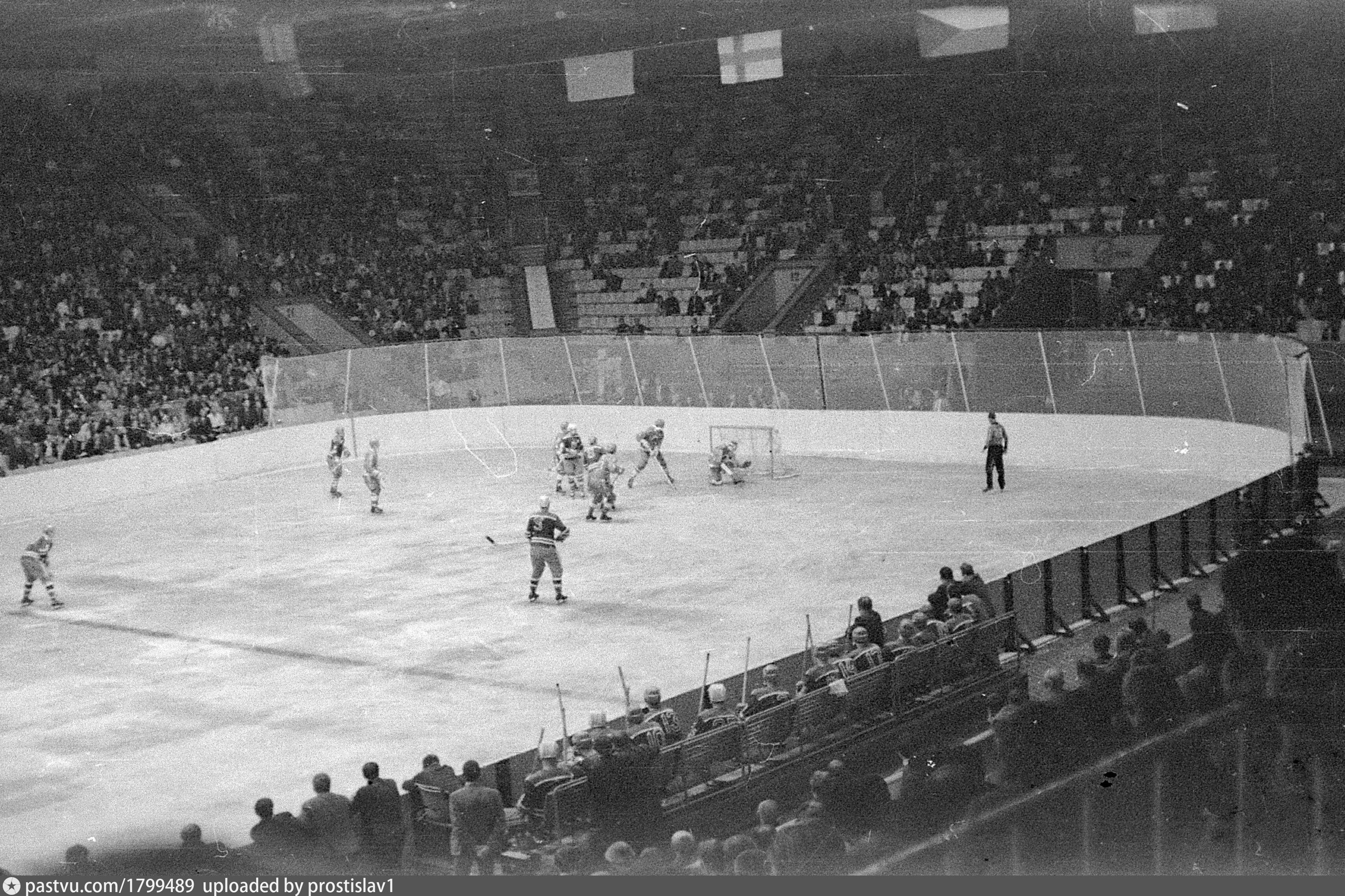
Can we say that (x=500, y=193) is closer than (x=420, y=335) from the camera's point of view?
No

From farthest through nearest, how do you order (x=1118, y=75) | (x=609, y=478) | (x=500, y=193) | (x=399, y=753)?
(x=500, y=193) < (x=1118, y=75) < (x=609, y=478) < (x=399, y=753)

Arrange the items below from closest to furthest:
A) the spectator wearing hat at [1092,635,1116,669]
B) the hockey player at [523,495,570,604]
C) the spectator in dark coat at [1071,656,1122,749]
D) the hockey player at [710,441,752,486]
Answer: the spectator in dark coat at [1071,656,1122,749]
the spectator wearing hat at [1092,635,1116,669]
the hockey player at [523,495,570,604]
the hockey player at [710,441,752,486]

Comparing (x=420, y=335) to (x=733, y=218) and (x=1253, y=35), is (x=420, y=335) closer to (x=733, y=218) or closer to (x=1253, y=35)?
(x=733, y=218)

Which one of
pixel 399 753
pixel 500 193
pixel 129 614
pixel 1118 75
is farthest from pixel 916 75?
pixel 399 753

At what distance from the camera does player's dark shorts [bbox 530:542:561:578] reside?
2130 cm

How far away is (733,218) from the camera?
138 ft

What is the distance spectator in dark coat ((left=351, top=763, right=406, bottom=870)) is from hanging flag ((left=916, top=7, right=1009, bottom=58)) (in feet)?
55.8

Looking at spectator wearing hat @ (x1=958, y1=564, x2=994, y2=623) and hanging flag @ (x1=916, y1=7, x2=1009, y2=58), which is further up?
hanging flag @ (x1=916, y1=7, x2=1009, y2=58)

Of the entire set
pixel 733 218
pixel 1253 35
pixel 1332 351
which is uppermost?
pixel 1253 35

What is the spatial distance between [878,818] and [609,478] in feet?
55.6

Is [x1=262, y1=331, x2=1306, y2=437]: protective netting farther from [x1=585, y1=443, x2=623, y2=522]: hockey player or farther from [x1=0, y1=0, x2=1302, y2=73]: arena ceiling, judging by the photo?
[x1=585, y1=443, x2=623, y2=522]: hockey player

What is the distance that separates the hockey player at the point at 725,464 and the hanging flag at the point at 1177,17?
1077cm

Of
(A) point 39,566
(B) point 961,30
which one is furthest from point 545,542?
(B) point 961,30

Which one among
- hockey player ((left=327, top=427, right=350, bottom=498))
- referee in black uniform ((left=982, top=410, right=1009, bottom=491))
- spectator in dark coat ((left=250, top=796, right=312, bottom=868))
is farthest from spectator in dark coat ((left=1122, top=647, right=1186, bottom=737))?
hockey player ((left=327, top=427, right=350, bottom=498))
